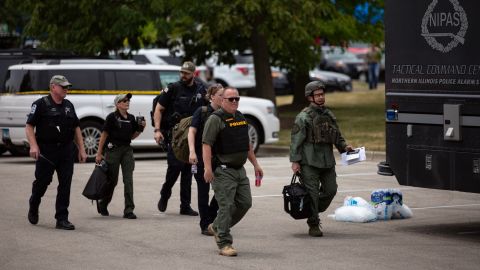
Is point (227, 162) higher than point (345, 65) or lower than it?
lower

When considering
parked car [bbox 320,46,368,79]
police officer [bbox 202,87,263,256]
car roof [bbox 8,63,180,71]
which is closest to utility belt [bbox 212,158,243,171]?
police officer [bbox 202,87,263,256]

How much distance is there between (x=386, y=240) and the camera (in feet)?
38.9

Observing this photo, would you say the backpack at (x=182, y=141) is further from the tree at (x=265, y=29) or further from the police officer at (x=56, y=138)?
the tree at (x=265, y=29)

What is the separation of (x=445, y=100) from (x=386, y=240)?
1.55 m

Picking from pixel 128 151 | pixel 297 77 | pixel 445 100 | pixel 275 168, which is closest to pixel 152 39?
pixel 297 77

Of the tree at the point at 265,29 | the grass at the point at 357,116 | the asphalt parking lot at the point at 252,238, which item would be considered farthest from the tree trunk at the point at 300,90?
the asphalt parking lot at the point at 252,238

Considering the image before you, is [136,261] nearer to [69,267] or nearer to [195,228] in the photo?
[69,267]

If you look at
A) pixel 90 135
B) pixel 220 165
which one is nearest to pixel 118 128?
pixel 220 165

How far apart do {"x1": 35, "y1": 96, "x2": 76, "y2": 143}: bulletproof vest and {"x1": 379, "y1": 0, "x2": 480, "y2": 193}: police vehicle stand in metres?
3.51

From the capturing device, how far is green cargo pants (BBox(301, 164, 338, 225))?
1207 centimetres

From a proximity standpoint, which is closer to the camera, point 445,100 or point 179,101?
point 445,100

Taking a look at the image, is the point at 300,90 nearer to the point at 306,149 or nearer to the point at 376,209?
the point at 376,209

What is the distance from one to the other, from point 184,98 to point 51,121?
1.81 m

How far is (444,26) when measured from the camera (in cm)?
1177
